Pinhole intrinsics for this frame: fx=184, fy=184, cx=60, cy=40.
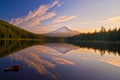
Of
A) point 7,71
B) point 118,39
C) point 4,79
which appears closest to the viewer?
point 4,79

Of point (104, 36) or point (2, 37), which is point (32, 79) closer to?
point (2, 37)

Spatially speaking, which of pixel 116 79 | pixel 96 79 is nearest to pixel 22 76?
pixel 96 79

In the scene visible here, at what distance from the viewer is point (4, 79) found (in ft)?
63.6

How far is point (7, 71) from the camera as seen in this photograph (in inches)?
915

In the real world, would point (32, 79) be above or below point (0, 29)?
below

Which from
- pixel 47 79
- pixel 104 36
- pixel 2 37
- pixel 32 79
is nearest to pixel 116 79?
pixel 47 79

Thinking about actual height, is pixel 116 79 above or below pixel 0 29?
below

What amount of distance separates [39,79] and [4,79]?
3669mm

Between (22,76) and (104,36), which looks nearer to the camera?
(22,76)

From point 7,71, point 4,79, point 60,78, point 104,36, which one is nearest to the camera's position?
point 4,79

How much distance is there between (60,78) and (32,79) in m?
3.14

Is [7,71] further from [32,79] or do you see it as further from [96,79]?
[96,79]

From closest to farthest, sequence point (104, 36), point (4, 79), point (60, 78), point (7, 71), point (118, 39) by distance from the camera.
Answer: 1. point (4, 79)
2. point (60, 78)
3. point (7, 71)
4. point (118, 39)
5. point (104, 36)

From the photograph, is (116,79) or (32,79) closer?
(32,79)
